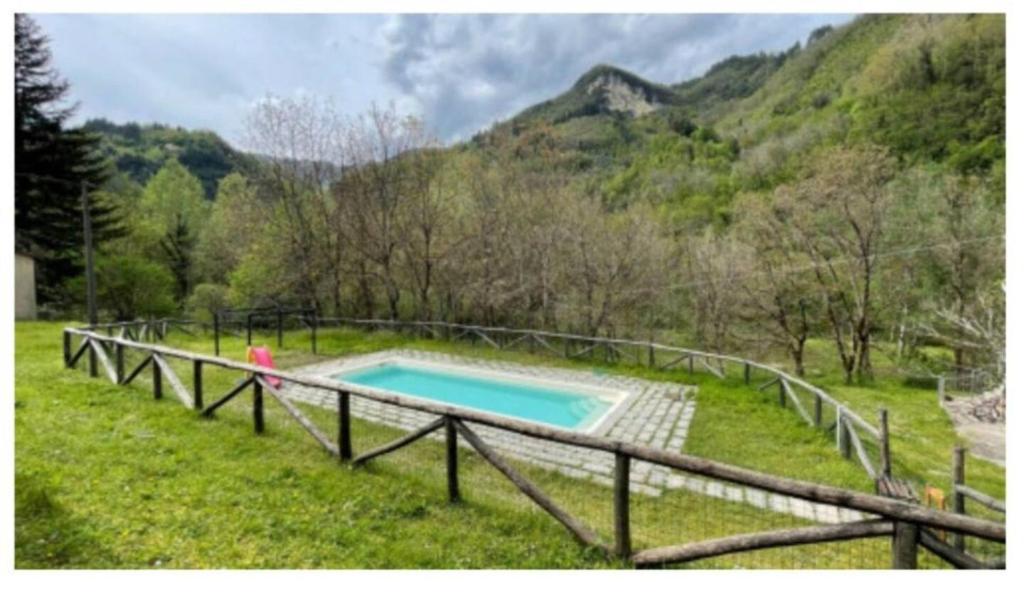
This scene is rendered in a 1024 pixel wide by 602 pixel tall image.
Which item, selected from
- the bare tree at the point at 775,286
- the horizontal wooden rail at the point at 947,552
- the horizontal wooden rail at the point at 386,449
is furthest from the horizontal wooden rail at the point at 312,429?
the bare tree at the point at 775,286

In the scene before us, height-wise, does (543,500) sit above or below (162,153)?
below

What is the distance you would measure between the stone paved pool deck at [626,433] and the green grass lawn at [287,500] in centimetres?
26

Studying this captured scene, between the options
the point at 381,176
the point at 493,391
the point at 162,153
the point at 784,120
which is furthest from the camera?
the point at 162,153

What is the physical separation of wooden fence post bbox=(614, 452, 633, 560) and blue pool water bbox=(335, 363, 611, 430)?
14.5 ft

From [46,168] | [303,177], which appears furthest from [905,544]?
[46,168]

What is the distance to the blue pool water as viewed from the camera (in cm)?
855

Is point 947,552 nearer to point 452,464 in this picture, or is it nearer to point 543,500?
point 543,500

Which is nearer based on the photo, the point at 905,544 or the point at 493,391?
the point at 905,544

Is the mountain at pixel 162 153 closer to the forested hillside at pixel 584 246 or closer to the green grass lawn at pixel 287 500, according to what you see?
the forested hillside at pixel 584 246

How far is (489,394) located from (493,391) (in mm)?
143

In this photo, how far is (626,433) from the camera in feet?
21.1

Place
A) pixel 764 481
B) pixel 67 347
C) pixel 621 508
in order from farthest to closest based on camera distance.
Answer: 1. pixel 67 347
2. pixel 621 508
3. pixel 764 481

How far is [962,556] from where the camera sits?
2.15 meters

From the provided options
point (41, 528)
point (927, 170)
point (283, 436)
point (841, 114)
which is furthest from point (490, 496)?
point (841, 114)
